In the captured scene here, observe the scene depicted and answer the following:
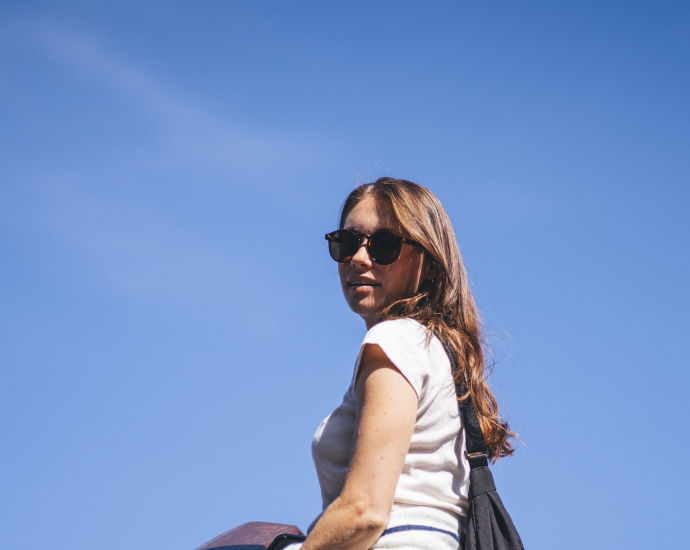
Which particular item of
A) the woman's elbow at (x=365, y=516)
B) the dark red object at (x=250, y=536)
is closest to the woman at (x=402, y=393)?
the woman's elbow at (x=365, y=516)

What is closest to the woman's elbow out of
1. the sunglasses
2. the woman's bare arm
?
the woman's bare arm

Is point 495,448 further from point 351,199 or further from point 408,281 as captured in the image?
point 351,199

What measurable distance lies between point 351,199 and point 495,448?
1.39 m

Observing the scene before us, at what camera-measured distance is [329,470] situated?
8.84 feet

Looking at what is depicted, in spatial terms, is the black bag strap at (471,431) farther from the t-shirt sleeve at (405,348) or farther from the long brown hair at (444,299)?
the t-shirt sleeve at (405,348)

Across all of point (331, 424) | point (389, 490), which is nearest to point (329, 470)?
point (331, 424)

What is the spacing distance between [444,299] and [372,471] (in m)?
1.06

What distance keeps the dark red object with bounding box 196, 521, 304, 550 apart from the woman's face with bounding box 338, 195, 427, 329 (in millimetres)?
969

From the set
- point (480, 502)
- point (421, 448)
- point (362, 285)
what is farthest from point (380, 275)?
point (480, 502)

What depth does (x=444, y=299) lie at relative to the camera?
10.6 ft

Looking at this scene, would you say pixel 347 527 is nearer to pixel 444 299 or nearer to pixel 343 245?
pixel 444 299

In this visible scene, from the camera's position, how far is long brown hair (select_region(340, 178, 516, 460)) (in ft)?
9.52

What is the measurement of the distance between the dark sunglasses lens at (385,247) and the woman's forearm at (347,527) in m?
1.21

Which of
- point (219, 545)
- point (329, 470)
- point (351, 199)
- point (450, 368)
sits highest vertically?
point (351, 199)
